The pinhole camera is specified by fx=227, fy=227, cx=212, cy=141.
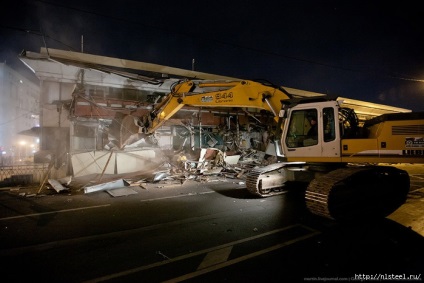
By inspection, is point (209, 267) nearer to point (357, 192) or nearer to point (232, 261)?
point (232, 261)

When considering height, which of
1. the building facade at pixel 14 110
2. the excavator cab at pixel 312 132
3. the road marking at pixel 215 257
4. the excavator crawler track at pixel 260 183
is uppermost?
the building facade at pixel 14 110

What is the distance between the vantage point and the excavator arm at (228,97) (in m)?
7.55

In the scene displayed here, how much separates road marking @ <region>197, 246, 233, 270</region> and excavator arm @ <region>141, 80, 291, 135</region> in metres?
4.73

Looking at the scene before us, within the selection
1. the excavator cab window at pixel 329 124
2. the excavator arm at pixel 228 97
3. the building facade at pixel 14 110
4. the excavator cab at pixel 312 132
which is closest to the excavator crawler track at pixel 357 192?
the excavator cab at pixel 312 132

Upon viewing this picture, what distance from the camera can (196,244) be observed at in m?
4.52

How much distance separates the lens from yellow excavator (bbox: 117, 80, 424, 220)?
5566 mm

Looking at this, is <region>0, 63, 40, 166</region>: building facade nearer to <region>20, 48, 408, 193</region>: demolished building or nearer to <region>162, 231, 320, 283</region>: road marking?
<region>20, 48, 408, 193</region>: demolished building

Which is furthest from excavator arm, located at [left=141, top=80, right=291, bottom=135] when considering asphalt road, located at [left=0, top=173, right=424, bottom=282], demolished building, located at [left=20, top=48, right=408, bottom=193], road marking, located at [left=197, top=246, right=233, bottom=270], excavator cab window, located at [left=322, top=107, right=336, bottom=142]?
road marking, located at [left=197, top=246, right=233, bottom=270]

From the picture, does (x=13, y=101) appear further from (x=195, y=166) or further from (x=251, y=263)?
(x=251, y=263)

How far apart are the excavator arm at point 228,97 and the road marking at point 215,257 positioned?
186 inches

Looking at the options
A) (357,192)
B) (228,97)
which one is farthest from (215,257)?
(228,97)

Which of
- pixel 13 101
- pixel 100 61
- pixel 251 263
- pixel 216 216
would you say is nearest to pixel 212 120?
pixel 100 61

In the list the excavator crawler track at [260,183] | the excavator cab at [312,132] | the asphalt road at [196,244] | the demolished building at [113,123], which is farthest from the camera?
the demolished building at [113,123]

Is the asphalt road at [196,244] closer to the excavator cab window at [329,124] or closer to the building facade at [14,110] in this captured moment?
the excavator cab window at [329,124]
